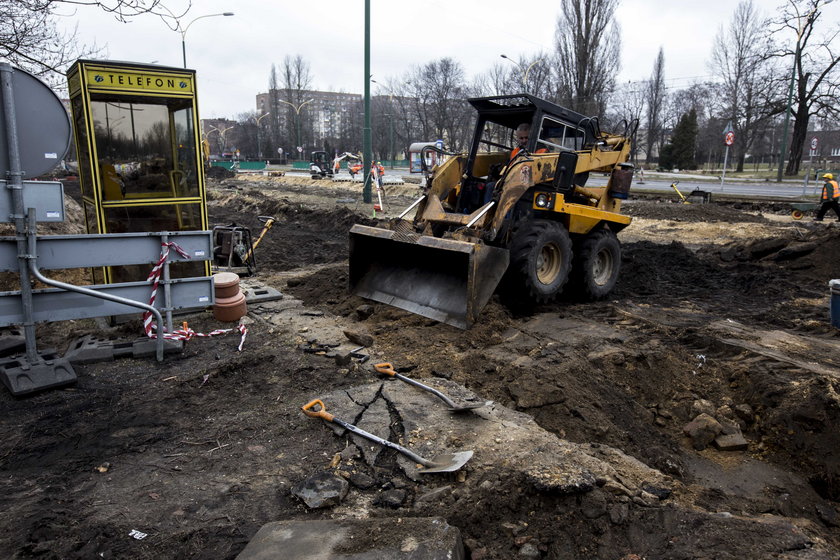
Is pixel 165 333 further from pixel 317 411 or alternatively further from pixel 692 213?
pixel 692 213

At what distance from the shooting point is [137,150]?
711cm

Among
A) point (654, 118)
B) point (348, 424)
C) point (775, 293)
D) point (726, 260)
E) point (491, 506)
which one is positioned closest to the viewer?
point (491, 506)

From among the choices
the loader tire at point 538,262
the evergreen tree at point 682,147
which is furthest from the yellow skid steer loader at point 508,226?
the evergreen tree at point 682,147

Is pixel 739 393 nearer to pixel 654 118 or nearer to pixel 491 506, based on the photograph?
pixel 491 506

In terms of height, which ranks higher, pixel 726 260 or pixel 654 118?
pixel 654 118

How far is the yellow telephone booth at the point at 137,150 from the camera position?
650 cm

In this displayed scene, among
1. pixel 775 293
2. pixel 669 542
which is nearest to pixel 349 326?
pixel 669 542

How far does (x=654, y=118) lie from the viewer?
58062mm

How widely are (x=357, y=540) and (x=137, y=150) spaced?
6.11 meters

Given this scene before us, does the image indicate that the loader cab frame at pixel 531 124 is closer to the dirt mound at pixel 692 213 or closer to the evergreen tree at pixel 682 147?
the dirt mound at pixel 692 213

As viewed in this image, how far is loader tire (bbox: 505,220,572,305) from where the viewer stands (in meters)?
6.88

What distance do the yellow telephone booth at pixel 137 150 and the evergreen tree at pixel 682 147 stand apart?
55.0 metres

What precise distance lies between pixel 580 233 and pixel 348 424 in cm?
513

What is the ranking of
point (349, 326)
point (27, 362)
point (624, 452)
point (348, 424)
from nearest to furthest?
1. point (348, 424)
2. point (624, 452)
3. point (27, 362)
4. point (349, 326)
